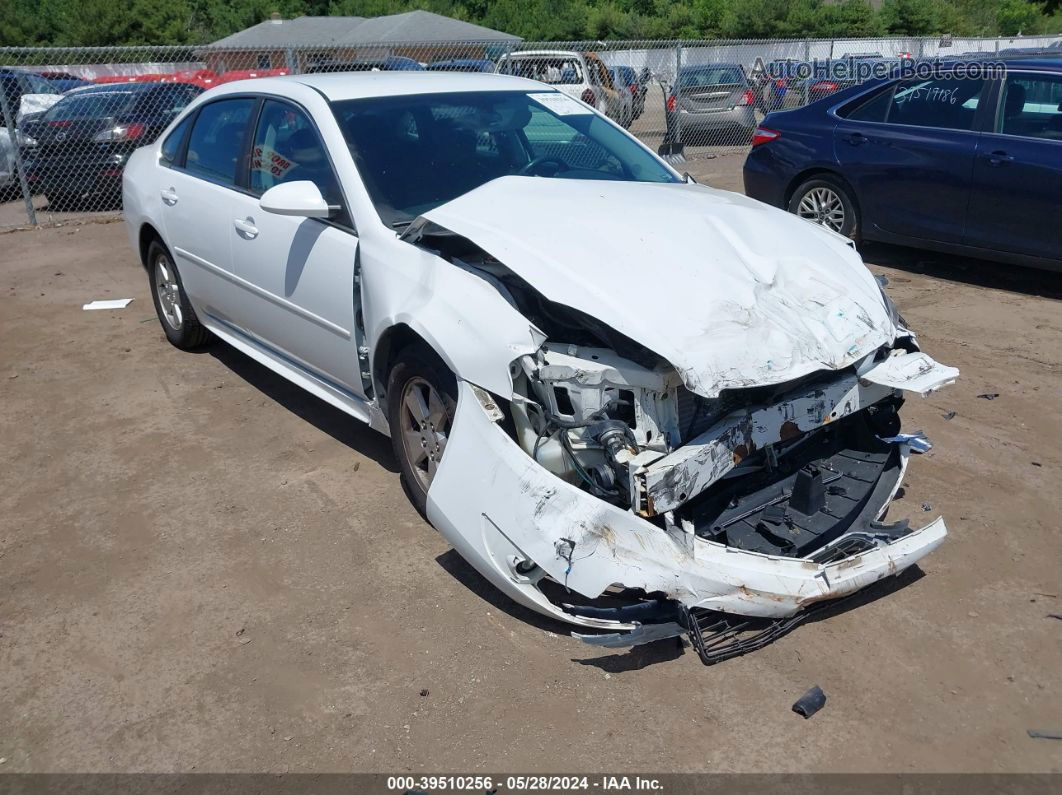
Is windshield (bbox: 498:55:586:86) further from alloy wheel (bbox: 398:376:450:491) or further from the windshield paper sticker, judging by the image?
alloy wheel (bbox: 398:376:450:491)

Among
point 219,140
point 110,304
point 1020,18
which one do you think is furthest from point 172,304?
point 1020,18

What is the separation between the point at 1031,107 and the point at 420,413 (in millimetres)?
5637

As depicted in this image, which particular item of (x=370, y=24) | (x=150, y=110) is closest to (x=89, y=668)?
(x=150, y=110)

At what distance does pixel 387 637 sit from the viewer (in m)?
3.44

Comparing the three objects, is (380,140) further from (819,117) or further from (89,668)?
(819,117)

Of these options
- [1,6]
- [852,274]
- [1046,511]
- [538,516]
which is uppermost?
[1,6]

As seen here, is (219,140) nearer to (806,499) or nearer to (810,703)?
(806,499)

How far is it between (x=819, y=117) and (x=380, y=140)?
5053 millimetres

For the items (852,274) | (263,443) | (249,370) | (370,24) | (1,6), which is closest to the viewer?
(852,274)

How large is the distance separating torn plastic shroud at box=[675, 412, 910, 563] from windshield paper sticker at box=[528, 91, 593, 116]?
2.26 m

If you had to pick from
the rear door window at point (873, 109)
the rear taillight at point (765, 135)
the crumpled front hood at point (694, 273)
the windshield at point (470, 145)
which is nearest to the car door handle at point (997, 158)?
the rear door window at point (873, 109)

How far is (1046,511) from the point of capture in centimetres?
Result: 412

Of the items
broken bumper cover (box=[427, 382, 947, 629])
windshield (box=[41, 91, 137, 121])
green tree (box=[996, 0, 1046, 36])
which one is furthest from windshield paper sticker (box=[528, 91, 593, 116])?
green tree (box=[996, 0, 1046, 36])

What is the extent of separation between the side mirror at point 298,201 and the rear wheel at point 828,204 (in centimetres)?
501
